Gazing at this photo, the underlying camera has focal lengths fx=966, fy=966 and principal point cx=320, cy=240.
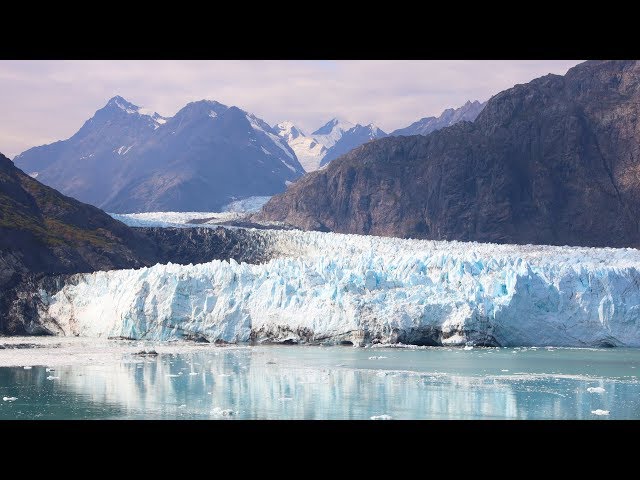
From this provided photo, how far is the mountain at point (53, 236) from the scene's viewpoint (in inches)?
1371

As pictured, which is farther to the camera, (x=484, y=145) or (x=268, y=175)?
(x=268, y=175)

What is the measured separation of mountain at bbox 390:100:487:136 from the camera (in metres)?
138

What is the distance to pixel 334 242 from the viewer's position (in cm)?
3775

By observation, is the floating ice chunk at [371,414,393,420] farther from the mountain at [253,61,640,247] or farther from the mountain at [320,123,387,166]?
the mountain at [320,123,387,166]

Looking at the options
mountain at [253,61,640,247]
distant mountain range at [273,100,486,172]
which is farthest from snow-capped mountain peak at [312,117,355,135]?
mountain at [253,61,640,247]

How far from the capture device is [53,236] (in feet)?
124

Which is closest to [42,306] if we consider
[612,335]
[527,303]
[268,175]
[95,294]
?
[95,294]

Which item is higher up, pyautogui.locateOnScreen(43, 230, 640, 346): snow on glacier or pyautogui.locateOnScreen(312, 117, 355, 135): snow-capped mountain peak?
pyautogui.locateOnScreen(312, 117, 355, 135): snow-capped mountain peak

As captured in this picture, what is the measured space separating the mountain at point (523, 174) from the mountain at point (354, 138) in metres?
76.2

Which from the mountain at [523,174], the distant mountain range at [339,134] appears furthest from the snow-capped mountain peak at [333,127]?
the mountain at [523,174]

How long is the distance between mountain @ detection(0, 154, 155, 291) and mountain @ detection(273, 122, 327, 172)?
109 meters

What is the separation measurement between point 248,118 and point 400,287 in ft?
389

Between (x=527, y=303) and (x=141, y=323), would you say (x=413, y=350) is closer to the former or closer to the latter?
(x=527, y=303)

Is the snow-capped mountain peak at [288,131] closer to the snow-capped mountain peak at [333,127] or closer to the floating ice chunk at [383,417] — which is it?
the snow-capped mountain peak at [333,127]
